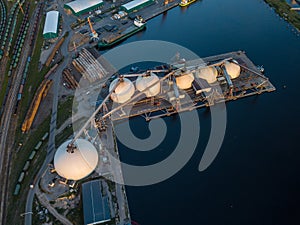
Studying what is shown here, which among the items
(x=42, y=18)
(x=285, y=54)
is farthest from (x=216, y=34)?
(x=42, y=18)

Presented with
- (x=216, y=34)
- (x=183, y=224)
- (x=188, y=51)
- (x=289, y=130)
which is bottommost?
(x=183, y=224)

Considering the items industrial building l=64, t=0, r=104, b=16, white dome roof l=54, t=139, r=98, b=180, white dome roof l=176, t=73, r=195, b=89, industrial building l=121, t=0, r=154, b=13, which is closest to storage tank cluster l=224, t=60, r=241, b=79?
white dome roof l=176, t=73, r=195, b=89

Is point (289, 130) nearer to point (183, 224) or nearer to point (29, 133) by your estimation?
point (183, 224)

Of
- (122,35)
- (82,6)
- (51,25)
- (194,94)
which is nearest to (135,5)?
(122,35)

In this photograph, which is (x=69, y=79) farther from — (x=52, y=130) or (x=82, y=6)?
(x=82, y=6)

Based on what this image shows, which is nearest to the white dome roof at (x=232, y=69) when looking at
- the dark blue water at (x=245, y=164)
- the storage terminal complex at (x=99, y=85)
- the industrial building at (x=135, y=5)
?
the storage terminal complex at (x=99, y=85)

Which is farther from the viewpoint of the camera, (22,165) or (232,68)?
(232,68)
